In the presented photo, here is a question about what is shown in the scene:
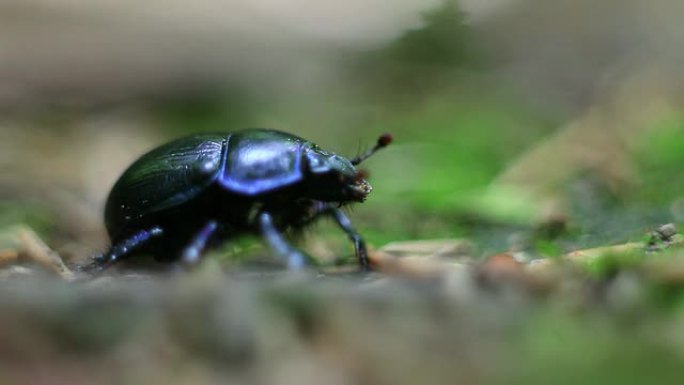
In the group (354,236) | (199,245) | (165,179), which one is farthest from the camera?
(165,179)

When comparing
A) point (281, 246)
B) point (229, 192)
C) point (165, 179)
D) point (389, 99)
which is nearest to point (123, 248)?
point (165, 179)

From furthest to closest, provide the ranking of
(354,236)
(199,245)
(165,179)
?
(165,179)
(354,236)
(199,245)

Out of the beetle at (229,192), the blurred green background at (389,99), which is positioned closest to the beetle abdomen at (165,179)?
the beetle at (229,192)

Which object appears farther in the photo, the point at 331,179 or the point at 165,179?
the point at 165,179

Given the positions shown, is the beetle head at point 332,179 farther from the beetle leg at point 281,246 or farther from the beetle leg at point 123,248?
the beetle leg at point 123,248

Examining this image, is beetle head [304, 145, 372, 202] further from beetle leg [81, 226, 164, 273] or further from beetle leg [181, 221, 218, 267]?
beetle leg [81, 226, 164, 273]

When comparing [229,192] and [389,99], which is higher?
[389,99]

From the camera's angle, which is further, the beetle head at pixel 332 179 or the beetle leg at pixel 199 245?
the beetle head at pixel 332 179

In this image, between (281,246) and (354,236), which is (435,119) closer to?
(354,236)
